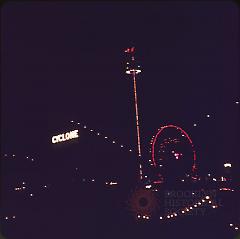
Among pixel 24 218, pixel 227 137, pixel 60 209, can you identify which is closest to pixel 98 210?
pixel 60 209

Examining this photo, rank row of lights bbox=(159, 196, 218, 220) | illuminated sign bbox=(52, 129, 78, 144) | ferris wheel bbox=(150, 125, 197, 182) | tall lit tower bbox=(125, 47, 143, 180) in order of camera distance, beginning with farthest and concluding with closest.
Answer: illuminated sign bbox=(52, 129, 78, 144)
tall lit tower bbox=(125, 47, 143, 180)
ferris wheel bbox=(150, 125, 197, 182)
row of lights bbox=(159, 196, 218, 220)

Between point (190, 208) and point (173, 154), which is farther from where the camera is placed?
point (173, 154)

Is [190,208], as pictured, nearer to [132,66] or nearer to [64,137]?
[132,66]

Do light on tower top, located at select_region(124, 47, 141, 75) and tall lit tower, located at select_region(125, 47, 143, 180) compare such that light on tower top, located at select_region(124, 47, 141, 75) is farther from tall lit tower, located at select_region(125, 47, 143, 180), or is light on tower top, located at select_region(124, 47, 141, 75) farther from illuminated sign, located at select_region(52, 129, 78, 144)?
illuminated sign, located at select_region(52, 129, 78, 144)

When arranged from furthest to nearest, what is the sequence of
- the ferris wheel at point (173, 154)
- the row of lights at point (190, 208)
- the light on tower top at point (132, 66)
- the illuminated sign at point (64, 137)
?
the illuminated sign at point (64, 137)
the light on tower top at point (132, 66)
the ferris wheel at point (173, 154)
the row of lights at point (190, 208)

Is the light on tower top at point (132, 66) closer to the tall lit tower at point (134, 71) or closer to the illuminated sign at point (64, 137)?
the tall lit tower at point (134, 71)

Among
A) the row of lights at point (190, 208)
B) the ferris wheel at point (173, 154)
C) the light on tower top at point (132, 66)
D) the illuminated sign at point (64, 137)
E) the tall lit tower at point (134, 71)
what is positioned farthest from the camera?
the illuminated sign at point (64, 137)

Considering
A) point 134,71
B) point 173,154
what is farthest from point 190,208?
point 134,71

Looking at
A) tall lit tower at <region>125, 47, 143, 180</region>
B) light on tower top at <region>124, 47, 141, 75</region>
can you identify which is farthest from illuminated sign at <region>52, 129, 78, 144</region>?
light on tower top at <region>124, 47, 141, 75</region>

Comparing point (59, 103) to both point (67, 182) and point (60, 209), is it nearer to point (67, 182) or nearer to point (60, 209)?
point (67, 182)

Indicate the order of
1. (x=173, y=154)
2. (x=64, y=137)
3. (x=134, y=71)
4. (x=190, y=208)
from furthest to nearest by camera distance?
1. (x=64, y=137)
2. (x=134, y=71)
3. (x=173, y=154)
4. (x=190, y=208)

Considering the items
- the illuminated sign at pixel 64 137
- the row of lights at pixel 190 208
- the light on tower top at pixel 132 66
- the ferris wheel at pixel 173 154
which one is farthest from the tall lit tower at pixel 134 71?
the row of lights at pixel 190 208
